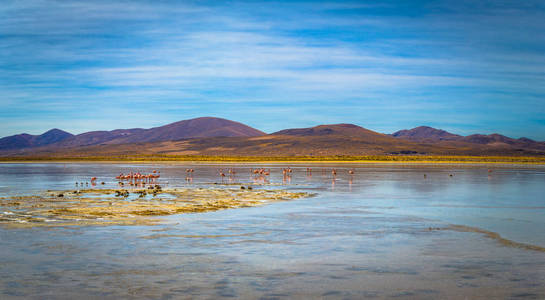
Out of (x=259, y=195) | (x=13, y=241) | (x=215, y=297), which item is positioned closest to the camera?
(x=215, y=297)

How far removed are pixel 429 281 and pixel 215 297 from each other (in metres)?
3.68

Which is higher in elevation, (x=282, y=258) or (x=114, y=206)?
(x=114, y=206)

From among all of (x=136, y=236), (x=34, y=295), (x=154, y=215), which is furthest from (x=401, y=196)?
(x=34, y=295)

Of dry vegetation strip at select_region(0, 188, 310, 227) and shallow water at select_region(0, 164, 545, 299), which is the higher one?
dry vegetation strip at select_region(0, 188, 310, 227)

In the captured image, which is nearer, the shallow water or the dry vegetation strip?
the shallow water

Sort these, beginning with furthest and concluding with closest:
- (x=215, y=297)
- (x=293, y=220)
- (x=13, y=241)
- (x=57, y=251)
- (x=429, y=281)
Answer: (x=293, y=220), (x=13, y=241), (x=57, y=251), (x=429, y=281), (x=215, y=297)

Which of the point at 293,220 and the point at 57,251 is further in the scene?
the point at 293,220

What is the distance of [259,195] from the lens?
2370 cm

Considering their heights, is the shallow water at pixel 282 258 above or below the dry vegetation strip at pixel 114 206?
below

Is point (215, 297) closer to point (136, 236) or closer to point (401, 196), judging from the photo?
point (136, 236)

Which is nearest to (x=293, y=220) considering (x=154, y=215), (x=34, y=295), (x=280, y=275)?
(x=154, y=215)

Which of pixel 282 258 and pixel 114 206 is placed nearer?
pixel 282 258

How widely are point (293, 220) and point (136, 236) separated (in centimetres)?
510

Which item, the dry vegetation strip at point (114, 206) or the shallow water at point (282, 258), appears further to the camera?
the dry vegetation strip at point (114, 206)
